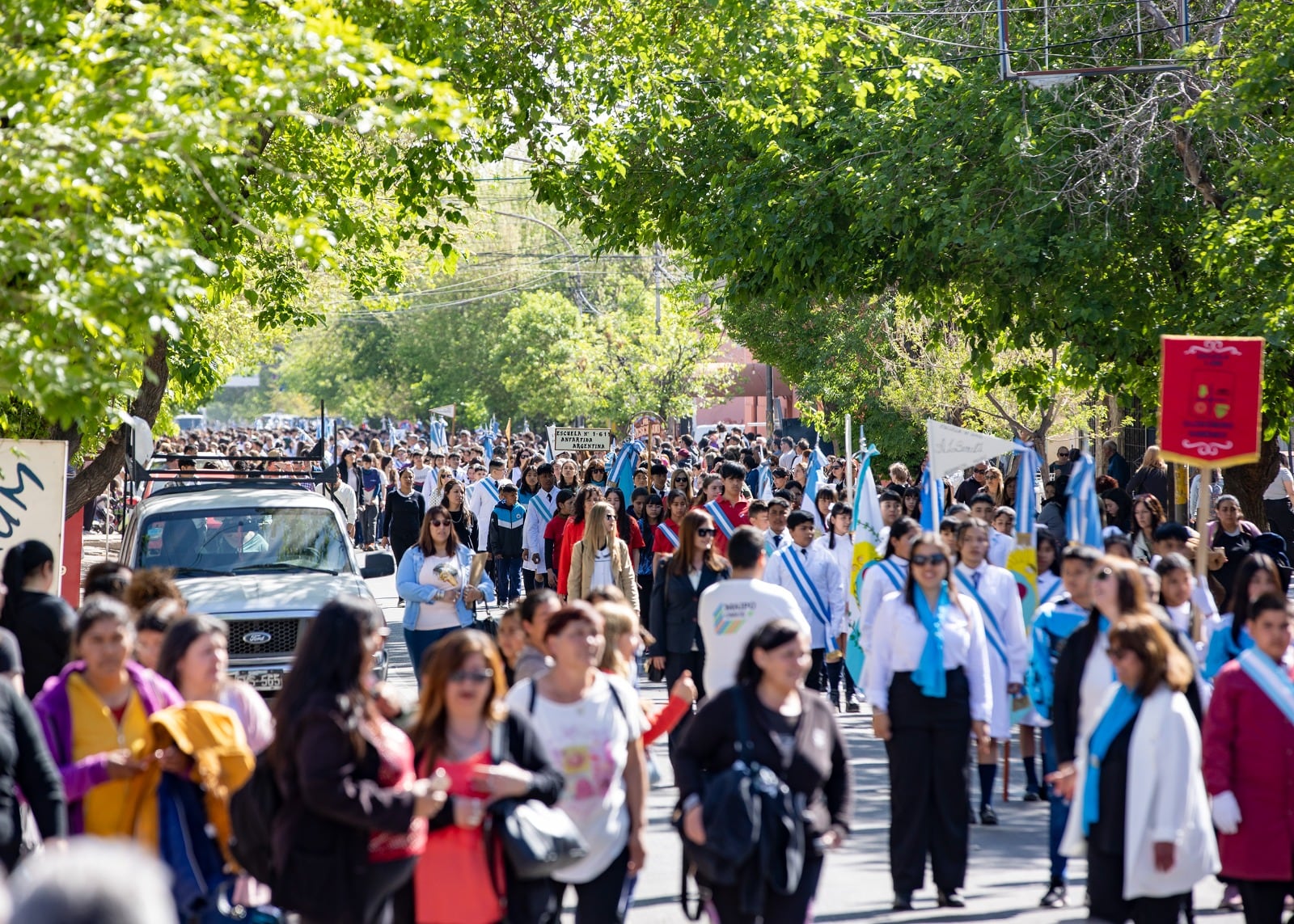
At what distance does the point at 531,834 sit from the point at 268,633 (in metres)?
7.65

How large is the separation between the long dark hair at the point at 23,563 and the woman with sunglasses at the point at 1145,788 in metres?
4.70

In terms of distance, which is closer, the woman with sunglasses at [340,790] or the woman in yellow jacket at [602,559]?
the woman with sunglasses at [340,790]

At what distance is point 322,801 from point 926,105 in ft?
48.2

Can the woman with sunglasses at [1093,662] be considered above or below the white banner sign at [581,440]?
below

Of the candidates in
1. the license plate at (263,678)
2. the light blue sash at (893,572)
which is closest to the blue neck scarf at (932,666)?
the light blue sash at (893,572)

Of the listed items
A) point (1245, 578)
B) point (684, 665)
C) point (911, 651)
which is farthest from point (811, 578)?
point (1245, 578)

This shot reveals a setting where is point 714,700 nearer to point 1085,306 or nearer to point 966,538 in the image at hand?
point 966,538

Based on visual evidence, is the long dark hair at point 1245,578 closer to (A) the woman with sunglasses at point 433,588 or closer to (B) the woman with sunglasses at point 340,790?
(B) the woman with sunglasses at point 340,790

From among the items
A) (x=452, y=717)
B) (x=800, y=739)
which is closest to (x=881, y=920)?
(x=800, y=739)

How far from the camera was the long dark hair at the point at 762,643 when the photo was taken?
6000 mm

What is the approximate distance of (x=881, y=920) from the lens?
8023 millimetres

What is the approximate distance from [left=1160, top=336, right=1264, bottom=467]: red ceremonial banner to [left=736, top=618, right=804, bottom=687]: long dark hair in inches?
201

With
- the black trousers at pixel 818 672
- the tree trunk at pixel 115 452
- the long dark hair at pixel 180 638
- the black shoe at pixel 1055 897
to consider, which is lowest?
the black shoe at pixel 1055 897

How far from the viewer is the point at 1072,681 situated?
7.59 metres
